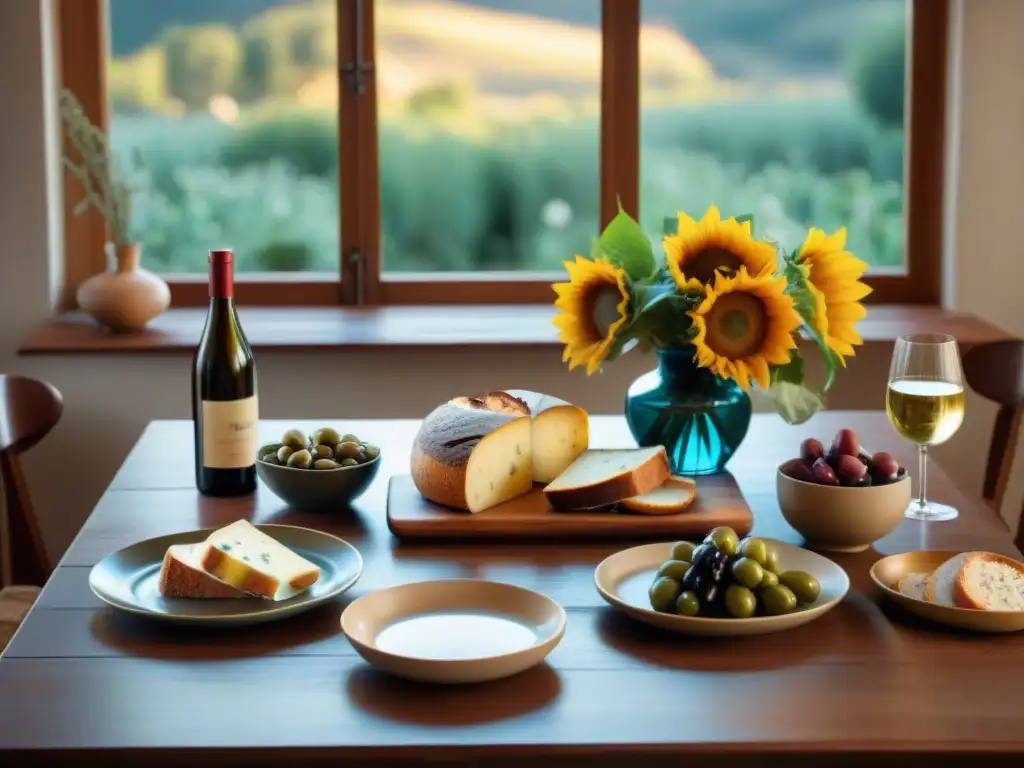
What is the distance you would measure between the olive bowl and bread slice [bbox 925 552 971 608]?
70 cm

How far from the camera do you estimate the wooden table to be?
3.52 feet

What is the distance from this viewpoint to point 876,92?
10.9 ft

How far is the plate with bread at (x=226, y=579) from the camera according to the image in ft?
4.39

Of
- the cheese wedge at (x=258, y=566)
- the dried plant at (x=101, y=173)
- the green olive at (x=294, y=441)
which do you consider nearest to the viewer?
the cheese wedge at (x=258, y=566)

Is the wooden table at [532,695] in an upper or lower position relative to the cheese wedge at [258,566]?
lower

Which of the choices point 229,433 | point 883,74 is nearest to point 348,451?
point 229,433

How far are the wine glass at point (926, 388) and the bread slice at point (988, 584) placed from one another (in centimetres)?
32

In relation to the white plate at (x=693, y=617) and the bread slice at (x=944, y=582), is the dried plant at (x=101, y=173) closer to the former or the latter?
the white plate at (x=693, y=617)

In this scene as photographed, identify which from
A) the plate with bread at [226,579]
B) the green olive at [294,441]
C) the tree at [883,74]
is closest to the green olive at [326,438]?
the green olive at [294,441]

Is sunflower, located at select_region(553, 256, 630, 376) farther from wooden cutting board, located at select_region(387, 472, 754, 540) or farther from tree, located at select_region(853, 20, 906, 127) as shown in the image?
tree, located at select_region(853, 20, 906, 127)

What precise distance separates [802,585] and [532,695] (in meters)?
0.32

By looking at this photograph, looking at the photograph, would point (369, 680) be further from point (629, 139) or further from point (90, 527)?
point (629, 139)

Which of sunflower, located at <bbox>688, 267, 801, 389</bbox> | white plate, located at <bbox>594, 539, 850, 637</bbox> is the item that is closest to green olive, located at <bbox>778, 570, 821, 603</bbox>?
white plate, located at <bbox>594, 539, 850, 637</bbox>

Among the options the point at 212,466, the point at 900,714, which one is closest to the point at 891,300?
the point at 212,466
